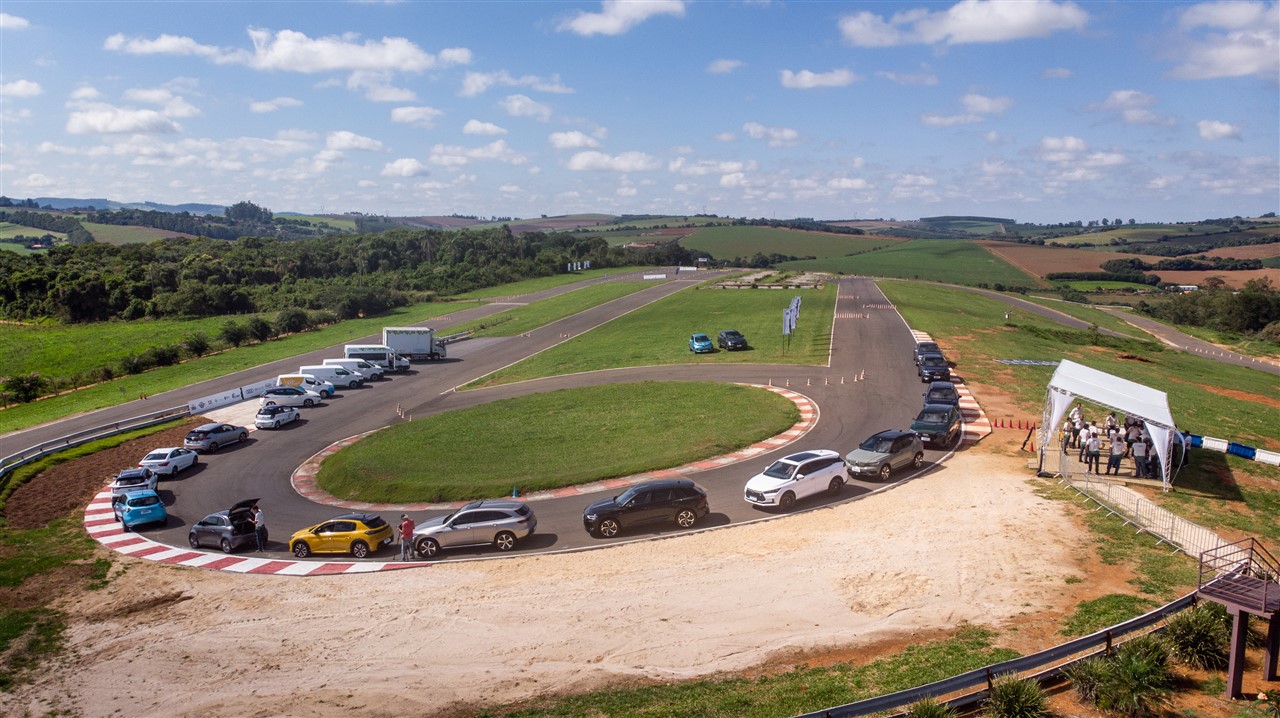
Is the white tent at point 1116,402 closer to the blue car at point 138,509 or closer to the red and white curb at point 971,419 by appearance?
the red and white curb at point 971,419

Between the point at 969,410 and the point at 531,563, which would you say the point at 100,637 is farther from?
the point at 969,410

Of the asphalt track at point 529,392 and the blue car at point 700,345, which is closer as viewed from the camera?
the asphalt track at point 529,392

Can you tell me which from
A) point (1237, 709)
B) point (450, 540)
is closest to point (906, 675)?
point (1237, 709)

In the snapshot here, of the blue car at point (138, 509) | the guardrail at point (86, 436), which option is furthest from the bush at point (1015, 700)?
the guardrail at point (86, 436)

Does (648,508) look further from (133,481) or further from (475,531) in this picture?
(133,481)

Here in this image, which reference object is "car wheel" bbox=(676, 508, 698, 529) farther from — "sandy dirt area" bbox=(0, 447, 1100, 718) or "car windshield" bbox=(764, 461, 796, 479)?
"car windshield" bbox=(764, 461, 796, 479)

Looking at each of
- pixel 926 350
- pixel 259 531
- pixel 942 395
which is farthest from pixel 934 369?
pixel 259 531

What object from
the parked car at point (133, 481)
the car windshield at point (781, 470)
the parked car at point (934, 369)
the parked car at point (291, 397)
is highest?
the parked car at point (934, 369)
